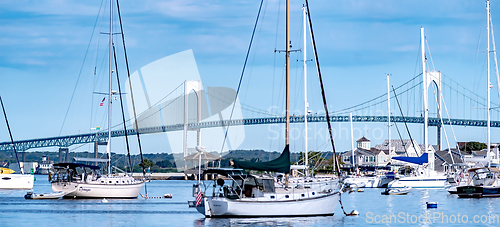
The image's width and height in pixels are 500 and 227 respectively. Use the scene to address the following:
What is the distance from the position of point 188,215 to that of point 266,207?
15.7ft

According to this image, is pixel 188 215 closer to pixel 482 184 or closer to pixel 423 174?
pixel 482 184

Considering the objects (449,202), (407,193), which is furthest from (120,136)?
(449,202)

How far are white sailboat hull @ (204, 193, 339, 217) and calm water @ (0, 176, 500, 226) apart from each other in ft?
0.90

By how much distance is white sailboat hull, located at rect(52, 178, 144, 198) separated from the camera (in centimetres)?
3659

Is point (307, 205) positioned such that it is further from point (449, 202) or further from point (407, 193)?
point (407, 193)

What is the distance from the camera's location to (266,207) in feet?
79.0

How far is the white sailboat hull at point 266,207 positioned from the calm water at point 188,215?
0.28 meters

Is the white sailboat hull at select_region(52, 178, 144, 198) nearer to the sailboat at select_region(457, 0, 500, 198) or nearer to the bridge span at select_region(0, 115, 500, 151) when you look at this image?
the sailboat at select_region(457, 0, 500, 198)

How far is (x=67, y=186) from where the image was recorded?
123 feet

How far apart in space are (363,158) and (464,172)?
199 feet

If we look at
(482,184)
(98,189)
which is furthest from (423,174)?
(98,189)

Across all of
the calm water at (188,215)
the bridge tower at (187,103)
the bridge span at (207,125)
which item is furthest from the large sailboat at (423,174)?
the bridge tower at (187,103)

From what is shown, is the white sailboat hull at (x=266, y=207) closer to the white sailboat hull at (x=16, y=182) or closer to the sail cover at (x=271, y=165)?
the sail cover at (x=271, y=165)

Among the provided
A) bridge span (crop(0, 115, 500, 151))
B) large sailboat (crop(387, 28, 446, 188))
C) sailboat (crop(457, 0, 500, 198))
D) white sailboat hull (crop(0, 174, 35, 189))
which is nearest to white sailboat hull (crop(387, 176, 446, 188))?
large sailboat (crop(387, 28, 446, 188))
